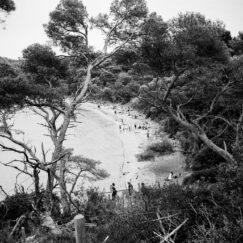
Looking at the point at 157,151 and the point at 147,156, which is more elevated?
the point at 157,151

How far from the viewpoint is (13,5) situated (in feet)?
22.7

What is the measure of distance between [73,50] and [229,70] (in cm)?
696

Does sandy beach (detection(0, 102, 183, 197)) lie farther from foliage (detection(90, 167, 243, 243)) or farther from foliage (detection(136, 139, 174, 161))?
foliage (detection(90, 167, 243, 243))

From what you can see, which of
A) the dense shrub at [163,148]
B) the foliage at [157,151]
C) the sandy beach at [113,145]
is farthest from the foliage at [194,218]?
the dense shrub at [163,148]

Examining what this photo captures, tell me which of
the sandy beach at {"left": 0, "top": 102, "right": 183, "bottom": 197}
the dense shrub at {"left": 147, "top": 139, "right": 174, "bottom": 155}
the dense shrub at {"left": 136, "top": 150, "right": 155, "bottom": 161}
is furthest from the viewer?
the dense shrub at {"left": 147, "top": 139, "right": 174, "bottom": 155}

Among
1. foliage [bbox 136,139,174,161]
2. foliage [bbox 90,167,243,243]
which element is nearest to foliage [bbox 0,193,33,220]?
foliage [bbox 90,167,243,243]

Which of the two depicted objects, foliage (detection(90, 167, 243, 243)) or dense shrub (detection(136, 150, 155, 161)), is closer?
foliage (detection(90, 167, 243, 243))

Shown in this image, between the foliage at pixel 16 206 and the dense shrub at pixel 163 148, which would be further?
the dense shrub at pixel 163 148

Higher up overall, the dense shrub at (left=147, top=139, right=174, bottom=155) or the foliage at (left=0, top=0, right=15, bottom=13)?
the foliage at (left=0, top=0, right=15, bottom=13)

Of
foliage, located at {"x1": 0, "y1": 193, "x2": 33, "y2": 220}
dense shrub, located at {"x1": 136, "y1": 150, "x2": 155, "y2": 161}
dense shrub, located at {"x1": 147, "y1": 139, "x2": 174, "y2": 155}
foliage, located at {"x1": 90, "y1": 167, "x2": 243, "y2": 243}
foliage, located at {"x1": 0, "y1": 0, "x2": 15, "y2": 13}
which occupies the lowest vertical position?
dense shrub, located at {"x1": 136, "y1": 150, "x2": 155, "y2": 161}

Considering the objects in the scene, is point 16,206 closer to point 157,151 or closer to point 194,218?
point 194,218

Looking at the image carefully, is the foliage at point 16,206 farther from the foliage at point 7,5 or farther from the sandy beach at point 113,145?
the foliage at point 7,5

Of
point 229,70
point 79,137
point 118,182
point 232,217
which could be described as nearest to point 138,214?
point 232,217

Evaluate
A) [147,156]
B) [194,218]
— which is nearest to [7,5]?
[194,218]
